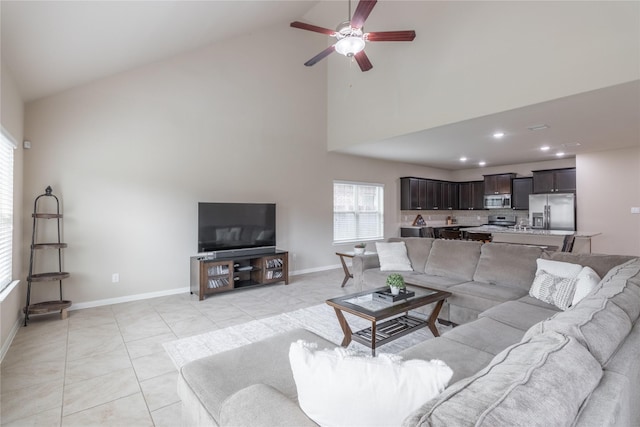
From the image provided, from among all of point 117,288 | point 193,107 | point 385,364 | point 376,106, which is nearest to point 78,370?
point 117,288

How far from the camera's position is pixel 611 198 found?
21.2 ft

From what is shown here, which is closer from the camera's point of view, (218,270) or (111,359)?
(111,359)

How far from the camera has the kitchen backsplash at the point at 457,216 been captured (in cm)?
840

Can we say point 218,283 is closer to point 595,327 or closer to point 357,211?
point 357,211

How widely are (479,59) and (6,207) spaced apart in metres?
5.63

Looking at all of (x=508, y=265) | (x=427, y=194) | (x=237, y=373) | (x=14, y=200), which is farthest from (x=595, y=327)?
(x=427, y=194)

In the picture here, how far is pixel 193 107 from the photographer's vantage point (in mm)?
4934

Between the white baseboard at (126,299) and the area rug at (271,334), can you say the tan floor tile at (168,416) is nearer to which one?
the area rug at (271,334)

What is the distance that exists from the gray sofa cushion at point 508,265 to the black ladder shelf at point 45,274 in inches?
194

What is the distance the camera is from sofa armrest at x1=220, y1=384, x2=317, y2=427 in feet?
3.32

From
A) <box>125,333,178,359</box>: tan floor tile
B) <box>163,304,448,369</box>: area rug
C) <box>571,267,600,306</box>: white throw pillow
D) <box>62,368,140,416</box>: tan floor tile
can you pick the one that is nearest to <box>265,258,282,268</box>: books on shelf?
<box>163,304,448,369</box>: area rug

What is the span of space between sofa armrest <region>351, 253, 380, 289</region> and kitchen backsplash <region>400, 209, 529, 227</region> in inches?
158

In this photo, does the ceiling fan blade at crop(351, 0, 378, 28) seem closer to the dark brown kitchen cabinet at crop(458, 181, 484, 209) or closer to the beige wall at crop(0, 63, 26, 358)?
the beige wall at crop(0, 63, 26, 358)

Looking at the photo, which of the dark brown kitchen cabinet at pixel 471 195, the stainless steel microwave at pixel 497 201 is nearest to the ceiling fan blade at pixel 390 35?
the stainless steel microwave at pixel 497 201
